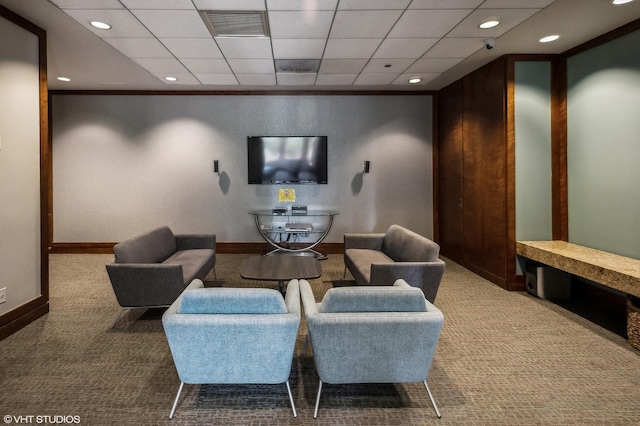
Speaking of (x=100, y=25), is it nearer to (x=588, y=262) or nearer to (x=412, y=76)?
(x=412, y=76)

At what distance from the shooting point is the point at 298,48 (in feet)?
13.4

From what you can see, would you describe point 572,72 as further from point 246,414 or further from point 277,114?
point 246,414

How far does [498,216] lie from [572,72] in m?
1.77

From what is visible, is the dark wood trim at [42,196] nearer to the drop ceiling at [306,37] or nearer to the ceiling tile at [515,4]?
the drop ceiling at [306,37]

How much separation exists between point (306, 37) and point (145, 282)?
9.01 ft

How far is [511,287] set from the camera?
4422mm

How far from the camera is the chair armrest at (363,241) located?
16.0 feet

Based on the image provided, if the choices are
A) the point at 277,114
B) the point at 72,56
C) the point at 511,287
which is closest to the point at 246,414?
the point at 511,287

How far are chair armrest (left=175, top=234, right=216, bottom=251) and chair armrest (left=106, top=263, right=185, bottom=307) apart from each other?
1.61m

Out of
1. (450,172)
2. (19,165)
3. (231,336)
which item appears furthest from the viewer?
(450,172)

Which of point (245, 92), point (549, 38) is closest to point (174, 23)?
point (245, 92)

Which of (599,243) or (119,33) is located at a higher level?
(119,33)

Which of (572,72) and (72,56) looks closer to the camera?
(572,72)

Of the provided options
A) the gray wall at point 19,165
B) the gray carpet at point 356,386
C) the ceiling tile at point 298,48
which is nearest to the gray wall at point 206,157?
the ceiling tile at point 298,48
